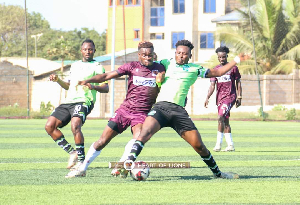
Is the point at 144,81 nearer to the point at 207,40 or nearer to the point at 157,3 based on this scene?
the point at 207,40

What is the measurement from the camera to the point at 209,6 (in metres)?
61.8

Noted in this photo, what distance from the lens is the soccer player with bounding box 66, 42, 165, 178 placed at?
1007cm

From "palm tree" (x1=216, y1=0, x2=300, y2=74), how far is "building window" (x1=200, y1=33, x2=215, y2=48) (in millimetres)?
14346

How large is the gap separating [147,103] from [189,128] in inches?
38.0

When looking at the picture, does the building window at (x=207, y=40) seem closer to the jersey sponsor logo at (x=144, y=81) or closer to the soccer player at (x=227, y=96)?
the soccer player at (x=227, y=96)

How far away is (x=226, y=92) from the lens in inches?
636

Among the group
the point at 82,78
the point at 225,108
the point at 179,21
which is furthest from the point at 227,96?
the point at 179,21

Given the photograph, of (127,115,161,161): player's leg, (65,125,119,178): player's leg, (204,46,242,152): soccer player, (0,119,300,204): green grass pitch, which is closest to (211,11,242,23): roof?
(204,46,242,152): soccer player

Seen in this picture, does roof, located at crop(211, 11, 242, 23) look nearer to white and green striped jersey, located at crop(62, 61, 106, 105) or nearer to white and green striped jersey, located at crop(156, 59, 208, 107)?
white and green striped jersey, located at crop(62, 61, 106, 105)

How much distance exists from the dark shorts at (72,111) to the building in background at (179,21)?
49.2m

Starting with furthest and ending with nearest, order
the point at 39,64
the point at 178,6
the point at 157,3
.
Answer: the point at 39,64, the point at 157,3, the point at 178,6

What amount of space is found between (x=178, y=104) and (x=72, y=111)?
229cm

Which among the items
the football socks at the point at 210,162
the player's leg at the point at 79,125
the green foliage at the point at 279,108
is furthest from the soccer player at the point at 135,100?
the green foliage at the point at 279,108

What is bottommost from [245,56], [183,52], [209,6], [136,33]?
[183,52]
